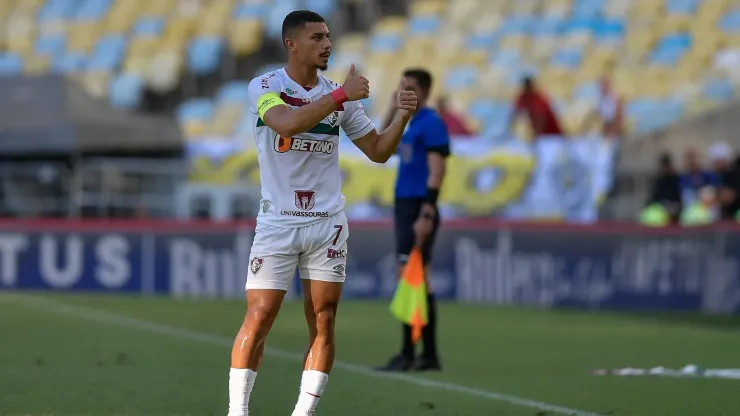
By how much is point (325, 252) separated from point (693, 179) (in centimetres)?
1425

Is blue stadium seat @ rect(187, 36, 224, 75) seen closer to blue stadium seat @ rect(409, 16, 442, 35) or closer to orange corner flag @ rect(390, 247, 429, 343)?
blue stadium seat @ rect(409, 16, 442, 35)

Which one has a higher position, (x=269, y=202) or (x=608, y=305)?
Answer: (x=269, y=202)

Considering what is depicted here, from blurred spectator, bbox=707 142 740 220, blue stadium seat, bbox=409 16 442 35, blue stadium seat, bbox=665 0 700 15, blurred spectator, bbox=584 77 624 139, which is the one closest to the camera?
blurred spectator, bbox=707 142 740 220

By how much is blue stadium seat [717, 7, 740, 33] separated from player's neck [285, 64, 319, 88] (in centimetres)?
1949

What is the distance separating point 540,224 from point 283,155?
1297cm

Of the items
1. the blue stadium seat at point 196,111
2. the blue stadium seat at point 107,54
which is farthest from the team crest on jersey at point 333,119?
the blue stadium seat at point 107,54

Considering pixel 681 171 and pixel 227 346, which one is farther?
pixel 681 171

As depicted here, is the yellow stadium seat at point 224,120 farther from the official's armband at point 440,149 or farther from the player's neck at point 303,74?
the player's neck at point 303,74

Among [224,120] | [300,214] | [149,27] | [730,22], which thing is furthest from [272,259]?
[149,27]

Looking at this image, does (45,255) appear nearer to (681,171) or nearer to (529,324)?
(529,324)

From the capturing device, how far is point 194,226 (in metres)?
20.5

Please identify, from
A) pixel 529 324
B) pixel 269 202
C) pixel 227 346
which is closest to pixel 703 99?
pixel 529 324

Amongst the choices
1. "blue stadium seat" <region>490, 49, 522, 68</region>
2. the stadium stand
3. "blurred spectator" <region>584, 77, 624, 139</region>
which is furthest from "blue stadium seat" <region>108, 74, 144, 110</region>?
"blurred spectator" <region>584, 77, 624, 139</region>

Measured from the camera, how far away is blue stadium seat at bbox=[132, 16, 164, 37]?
29.3 metres
